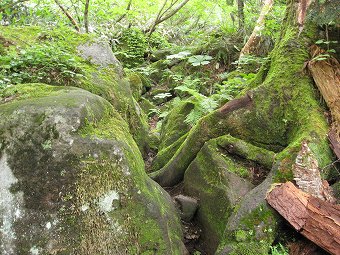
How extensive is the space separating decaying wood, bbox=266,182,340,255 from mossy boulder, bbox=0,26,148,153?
140 inches

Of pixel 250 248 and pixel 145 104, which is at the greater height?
pixel 250 248

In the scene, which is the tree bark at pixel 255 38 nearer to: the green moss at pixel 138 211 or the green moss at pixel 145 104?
the green moss at pixel 145 104

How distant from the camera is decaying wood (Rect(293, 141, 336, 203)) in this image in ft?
12.4

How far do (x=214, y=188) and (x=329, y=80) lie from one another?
258 cm

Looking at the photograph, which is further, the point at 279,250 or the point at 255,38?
the point at 255,38

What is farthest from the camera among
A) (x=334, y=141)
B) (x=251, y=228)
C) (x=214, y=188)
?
(x=214, y=188)

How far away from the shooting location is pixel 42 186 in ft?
11.0

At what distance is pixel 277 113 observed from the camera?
496 centimetres

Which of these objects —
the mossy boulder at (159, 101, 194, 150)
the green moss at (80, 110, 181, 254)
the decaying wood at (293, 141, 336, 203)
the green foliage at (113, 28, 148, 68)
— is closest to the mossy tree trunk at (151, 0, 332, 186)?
the decaying wood at (293, 141, 336, 203)

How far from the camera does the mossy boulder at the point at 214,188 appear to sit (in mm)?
4262

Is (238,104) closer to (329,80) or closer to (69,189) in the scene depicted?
(329,80)

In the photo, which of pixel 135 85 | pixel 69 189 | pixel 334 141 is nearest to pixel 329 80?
pixel 334 141

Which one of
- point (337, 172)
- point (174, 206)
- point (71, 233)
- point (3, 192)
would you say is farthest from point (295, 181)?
point (3, 192)

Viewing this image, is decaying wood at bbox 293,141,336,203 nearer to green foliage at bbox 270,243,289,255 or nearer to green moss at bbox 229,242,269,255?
green foliage at bbox 270,243,289,255
